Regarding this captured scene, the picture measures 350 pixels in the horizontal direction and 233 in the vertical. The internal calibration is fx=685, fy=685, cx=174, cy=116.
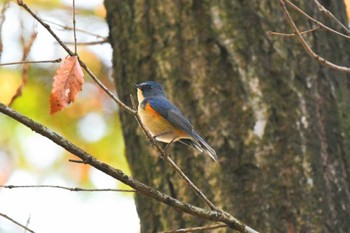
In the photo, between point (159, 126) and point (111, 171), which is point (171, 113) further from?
point (111, 171)

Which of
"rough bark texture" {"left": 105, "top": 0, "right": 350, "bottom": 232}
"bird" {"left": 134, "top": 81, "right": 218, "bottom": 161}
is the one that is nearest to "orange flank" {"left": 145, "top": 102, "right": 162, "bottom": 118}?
"bird" {"left": 134, "top": 81, "right": 218, "bottom": 161}

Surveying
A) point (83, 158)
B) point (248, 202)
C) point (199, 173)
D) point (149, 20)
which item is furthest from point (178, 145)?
point (83, 158)

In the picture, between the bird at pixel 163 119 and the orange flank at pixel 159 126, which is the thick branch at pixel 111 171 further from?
the orange flank at pixel 159 126

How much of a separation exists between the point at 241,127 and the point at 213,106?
19 centimetres

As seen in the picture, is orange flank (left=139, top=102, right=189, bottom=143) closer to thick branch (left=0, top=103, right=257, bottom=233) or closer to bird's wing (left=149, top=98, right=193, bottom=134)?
bird's wing (left=149, top=98, right=193, bottom=134)

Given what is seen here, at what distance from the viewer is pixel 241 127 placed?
11.1 feet

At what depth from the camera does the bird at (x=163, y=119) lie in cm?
310

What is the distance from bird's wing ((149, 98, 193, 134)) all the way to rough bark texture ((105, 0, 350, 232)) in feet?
0.74

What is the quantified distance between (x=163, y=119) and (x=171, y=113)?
0.20 ft

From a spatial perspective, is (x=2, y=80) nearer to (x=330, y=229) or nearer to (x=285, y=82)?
(x=285, y=82)

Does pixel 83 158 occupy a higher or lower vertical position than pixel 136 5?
lower

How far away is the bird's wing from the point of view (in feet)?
10.2

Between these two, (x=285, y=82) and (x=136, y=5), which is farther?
(x=136, y=5)

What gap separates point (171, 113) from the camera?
324cm
